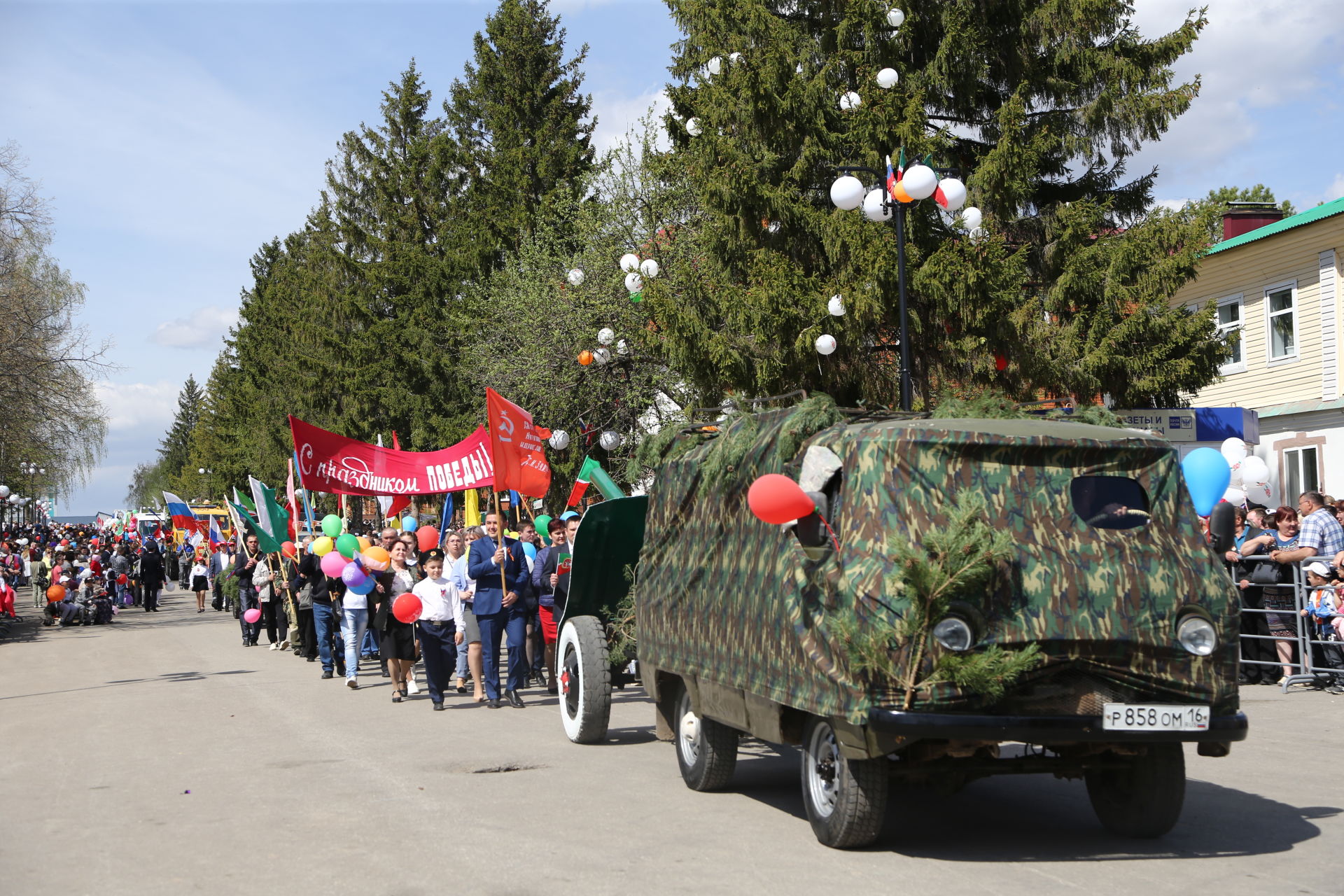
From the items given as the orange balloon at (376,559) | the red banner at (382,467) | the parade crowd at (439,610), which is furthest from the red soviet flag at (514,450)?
the red banner at (382,467)

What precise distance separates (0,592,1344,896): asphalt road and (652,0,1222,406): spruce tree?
779 centimetres

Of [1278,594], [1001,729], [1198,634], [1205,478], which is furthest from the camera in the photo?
[1278,594]

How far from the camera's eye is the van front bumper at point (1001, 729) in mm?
6047

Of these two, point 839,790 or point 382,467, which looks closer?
point 839,790

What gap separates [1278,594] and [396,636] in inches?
376

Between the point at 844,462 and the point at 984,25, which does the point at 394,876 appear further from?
the point at 984,25

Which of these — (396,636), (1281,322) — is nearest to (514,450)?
(396,636)

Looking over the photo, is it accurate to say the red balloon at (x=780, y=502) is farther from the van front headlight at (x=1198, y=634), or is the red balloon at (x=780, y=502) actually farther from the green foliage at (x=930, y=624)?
the van front headlight at (x=1198, y=634)

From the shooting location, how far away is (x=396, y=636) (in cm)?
1471

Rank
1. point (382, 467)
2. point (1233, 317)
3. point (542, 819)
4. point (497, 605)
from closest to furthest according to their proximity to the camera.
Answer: point (542, 819) → point (497, 605) → point (382, 467) → point (1233, 317)

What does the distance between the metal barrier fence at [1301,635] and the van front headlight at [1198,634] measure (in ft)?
25.3

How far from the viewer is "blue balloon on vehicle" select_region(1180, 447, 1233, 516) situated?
8836 millimetres

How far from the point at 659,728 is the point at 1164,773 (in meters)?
3.91

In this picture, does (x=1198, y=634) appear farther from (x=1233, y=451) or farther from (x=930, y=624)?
(x=1233, y=451)
